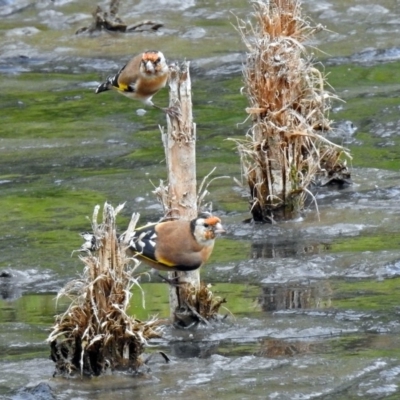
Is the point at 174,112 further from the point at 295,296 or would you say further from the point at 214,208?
the point at 214,208

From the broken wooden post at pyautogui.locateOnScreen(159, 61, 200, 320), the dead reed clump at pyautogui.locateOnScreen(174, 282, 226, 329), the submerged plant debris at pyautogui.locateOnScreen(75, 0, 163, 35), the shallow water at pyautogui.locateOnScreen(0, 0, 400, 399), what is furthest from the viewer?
the submerged plant debris at pyautogui.locateOnScreen(75, 0, 163, 35)

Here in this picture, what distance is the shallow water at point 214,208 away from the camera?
928 centimetres

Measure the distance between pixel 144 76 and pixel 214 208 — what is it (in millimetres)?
2555

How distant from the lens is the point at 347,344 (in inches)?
387

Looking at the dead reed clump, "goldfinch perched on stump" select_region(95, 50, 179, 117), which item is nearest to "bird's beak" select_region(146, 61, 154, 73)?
"goldfinch perched on stump" select_region(95, 50, 179, 117)

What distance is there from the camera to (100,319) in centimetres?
897

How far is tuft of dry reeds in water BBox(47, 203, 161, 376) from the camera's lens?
29.4 ft

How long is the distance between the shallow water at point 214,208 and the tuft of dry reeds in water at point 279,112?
307 millimetres

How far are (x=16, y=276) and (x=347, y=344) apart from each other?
11.8 ft

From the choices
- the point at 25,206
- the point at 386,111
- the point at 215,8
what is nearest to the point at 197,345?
the point at 25,206

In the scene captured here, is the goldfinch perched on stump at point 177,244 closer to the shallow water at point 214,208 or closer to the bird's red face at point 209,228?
the bird's red face at point 209,228

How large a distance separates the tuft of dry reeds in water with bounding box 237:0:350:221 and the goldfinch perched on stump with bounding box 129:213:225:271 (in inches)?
136

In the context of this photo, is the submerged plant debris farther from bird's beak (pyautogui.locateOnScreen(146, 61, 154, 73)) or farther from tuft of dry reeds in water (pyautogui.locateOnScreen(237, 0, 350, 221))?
bird's beak (pyautogui.locateOnScreen(146, 61, 154, 73))

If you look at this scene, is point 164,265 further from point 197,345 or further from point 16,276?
point 16,276
